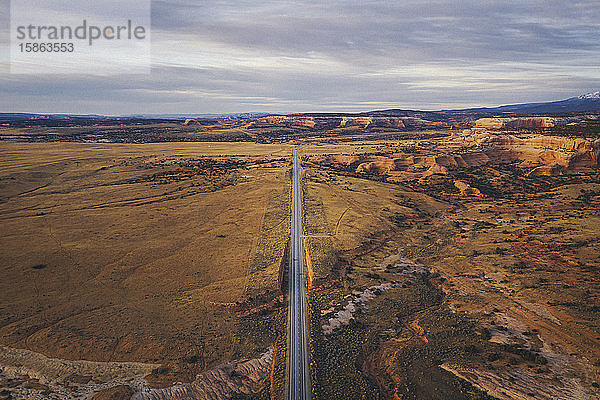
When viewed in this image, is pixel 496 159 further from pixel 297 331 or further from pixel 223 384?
pixel 223 384

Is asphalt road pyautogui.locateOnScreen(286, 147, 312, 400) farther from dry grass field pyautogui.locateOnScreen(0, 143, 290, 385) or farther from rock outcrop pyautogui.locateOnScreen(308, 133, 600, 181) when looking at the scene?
rock outcrop pyautogui.locateOnScreen(308, 133, 600, 181)

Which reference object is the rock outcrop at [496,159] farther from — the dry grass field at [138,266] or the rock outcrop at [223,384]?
the rock outcrop at [223,384]

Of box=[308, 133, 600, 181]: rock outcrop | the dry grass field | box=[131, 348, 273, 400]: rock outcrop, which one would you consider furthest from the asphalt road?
box=[308, 133, 600, 181]: rock outcrop

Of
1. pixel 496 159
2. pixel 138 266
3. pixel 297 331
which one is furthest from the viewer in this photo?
pixel 496 159

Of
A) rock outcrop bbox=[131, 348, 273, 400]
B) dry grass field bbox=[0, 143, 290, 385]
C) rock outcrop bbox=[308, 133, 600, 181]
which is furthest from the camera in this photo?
rock outcrop bbox=[308, 133, 600, 181]

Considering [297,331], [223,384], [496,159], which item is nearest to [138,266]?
[297,331]

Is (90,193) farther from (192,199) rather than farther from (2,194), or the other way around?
(192,199)

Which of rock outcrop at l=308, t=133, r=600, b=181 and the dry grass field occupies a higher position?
rock outcrop at l=308, t=133, r=600, b=181

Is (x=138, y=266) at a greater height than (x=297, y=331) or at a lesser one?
greater

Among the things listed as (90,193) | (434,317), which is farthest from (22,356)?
(90,193)
